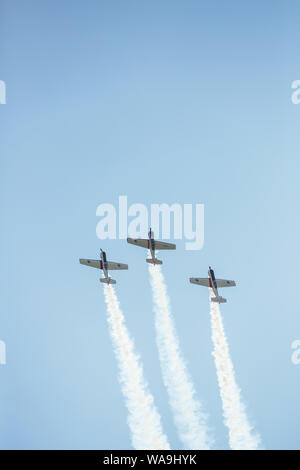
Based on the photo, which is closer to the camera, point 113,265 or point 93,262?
point 113,265

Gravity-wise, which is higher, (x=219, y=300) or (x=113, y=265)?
(x=113, y=265)

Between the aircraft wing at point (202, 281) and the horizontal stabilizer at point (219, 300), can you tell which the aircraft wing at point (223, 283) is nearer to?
the aircraft wing at point (202, 281)

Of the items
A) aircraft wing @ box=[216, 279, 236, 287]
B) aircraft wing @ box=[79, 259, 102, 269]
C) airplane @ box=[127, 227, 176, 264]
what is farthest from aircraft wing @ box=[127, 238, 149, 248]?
aircraft wing @ box=[216, 279, 236, 287]

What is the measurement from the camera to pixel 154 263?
5969 inches

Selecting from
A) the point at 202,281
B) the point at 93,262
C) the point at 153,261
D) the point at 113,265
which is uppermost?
the point at 153,261

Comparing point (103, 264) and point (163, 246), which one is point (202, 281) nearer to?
point (163, 246)

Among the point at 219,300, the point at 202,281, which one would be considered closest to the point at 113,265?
the point at 202,281

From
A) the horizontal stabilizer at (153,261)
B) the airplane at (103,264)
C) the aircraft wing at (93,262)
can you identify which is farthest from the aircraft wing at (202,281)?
the aircraft wing at (93,262)

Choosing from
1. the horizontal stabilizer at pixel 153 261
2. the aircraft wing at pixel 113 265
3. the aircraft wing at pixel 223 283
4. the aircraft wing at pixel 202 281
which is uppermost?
the horizontal stabilizer at pixel 153 261

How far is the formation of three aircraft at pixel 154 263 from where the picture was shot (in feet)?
499

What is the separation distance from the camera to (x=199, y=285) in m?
153

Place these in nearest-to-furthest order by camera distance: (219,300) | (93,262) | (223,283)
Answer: (219,300), (223,283), (93,262)
